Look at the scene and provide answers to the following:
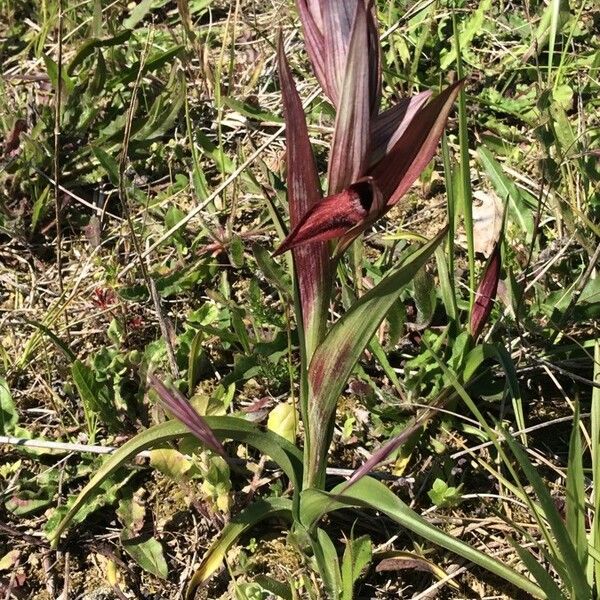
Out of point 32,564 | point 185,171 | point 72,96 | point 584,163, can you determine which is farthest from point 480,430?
point 72,96

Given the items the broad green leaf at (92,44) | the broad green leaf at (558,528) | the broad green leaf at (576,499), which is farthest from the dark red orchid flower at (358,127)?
the broad green leaf at (92,44)

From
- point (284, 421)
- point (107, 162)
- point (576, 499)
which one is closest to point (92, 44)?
point (107, 162)

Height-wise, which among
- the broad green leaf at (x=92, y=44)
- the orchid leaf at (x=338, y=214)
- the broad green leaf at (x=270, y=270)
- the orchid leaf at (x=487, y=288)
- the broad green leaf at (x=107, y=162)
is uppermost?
the broad green leaf at (x=92, y=44)

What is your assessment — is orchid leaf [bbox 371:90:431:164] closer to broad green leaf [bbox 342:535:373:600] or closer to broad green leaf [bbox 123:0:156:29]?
broad green leaf [bbox 342:535:373:600]

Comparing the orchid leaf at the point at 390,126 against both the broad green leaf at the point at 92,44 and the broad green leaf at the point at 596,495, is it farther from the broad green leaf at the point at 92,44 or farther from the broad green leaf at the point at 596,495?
the broad green leaf at the point at 92,44

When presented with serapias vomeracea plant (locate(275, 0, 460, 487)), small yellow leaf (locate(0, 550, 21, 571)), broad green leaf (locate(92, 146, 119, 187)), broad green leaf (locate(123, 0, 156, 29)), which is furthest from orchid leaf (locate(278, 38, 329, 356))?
broad green leaf (locate(123, 0, 156, 29))

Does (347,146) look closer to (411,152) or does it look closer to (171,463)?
(411,152)

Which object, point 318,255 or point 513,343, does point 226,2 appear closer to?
point 513,343
